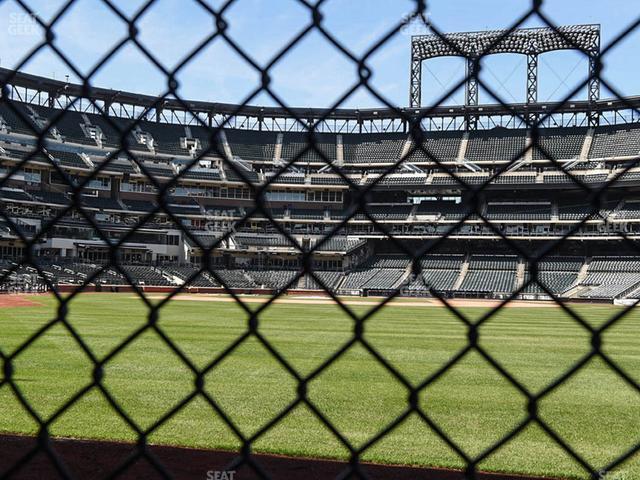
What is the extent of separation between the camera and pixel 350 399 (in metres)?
7.52

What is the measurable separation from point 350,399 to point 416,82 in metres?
58.0

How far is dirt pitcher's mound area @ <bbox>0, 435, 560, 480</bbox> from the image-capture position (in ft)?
11.9

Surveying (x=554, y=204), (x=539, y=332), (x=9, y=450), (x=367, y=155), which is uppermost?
(x=367, y=155)

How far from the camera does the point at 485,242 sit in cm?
5738

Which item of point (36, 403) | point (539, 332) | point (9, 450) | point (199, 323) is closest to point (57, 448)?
point (9, 450)

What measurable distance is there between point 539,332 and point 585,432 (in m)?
12.4

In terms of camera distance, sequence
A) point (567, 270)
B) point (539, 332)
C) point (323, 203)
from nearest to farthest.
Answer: point (539, 332), point (567, 270), point (323, 203)

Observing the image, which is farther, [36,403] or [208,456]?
[36,403]

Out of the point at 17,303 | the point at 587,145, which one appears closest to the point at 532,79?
the point at 587,145

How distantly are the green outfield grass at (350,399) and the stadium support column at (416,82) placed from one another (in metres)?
49.3

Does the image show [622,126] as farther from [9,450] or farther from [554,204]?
[9,450]

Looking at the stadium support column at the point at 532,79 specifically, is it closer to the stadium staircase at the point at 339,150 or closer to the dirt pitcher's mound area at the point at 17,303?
the stadium staircase at the point at 339,150

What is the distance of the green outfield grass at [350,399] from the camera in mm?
5543

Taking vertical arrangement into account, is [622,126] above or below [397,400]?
above
